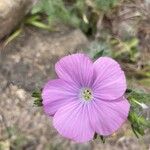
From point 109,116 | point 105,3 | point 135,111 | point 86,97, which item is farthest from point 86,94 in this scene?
point 105,3

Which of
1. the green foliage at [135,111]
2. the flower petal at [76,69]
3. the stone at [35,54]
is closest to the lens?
the flower petal at [76,69]

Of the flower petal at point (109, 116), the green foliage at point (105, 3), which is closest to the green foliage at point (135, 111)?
the flower petal at point (109, 116)

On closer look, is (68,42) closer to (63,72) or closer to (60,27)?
(60,27)

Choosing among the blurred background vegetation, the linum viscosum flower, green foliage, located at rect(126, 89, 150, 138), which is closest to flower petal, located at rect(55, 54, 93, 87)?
the linum viscosum flower

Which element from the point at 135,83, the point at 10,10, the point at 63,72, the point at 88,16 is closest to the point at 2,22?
the point at 10,10

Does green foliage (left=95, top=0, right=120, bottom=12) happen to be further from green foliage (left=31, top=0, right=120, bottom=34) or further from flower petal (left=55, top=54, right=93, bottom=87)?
flower petal (left=55, top=54, right=93, bottom=87)

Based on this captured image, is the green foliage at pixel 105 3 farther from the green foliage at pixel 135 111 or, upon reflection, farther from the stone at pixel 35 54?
the green foliage at pixel 135 111

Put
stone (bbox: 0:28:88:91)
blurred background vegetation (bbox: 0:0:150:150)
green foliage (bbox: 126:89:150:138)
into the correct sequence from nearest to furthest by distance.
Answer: green foliage (bbox: 126:89:150:138) < stone (bbox: 0:28:88:91) < blurred background vegetation (bbox: 0:0:150:150)
